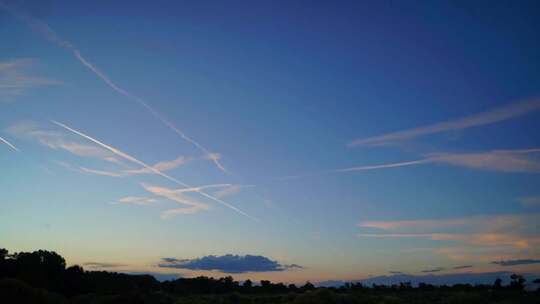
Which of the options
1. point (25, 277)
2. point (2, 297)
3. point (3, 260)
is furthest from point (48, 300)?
point (3, 260)

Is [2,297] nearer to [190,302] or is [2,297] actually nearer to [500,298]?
[190,302]

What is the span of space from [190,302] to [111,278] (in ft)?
91.9

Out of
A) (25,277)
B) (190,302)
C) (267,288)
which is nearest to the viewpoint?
(25,277)

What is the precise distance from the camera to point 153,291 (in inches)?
2948

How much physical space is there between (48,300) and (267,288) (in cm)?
8891

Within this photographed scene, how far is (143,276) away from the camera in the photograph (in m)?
101

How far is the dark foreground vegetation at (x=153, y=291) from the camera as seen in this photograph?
4228 centimetres

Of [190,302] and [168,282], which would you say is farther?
[168,282]

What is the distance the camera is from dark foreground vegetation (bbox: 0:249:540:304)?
Answer: 42.3 metres

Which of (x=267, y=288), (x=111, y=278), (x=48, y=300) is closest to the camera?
(x=48, y=300)

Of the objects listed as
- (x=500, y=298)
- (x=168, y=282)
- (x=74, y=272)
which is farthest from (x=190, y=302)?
(x=168, y=282)

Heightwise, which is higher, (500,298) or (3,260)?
(3,260)

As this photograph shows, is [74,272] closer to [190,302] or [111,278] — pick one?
[111,278]

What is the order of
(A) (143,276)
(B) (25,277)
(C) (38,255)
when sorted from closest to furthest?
(B) (25,277), (C) (38,255), (A) (143,276)
